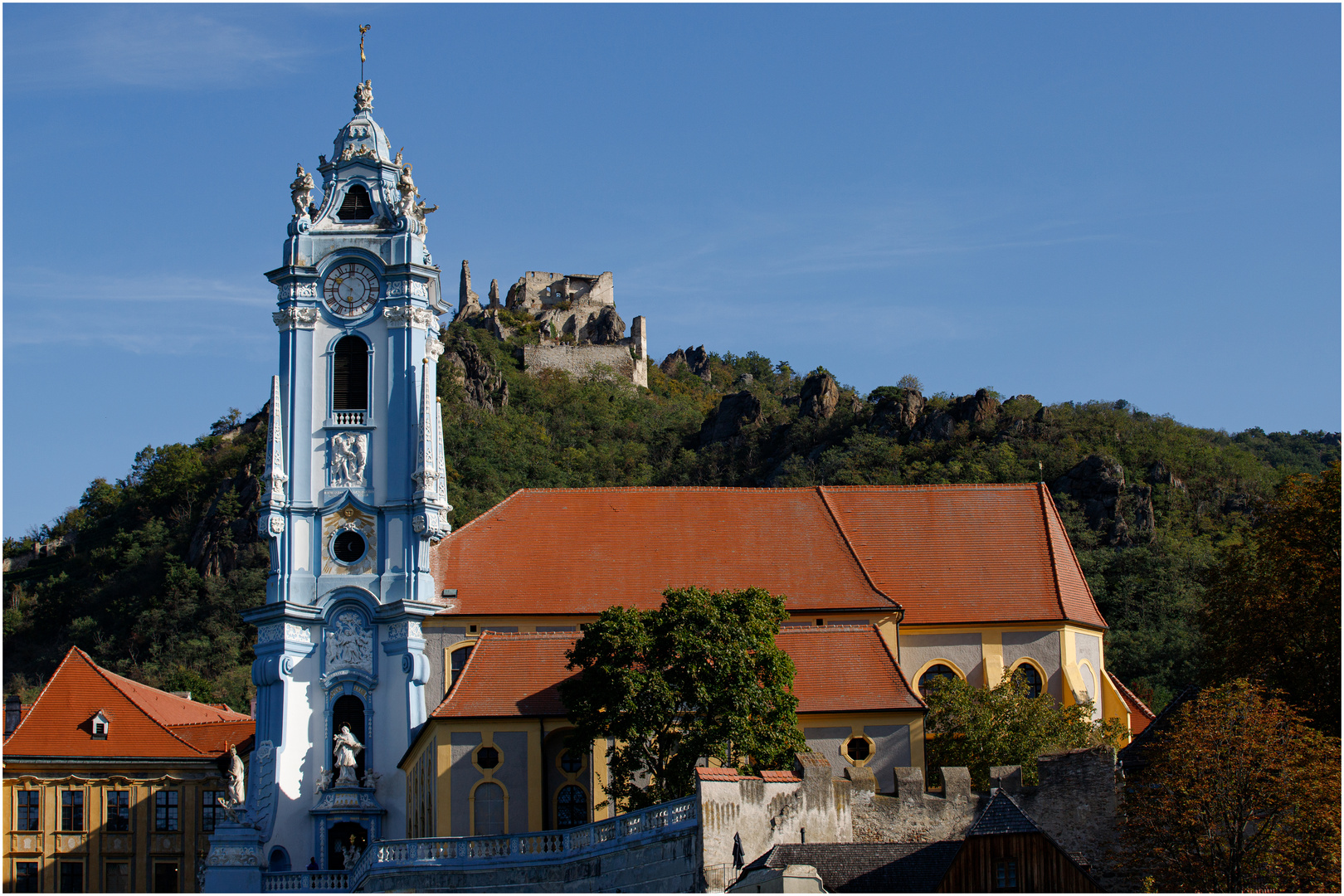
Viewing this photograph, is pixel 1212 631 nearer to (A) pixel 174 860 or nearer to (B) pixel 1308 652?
(B) pixel 1308 652

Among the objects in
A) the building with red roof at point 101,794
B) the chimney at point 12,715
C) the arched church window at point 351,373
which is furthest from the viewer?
the chimney at point 12,715

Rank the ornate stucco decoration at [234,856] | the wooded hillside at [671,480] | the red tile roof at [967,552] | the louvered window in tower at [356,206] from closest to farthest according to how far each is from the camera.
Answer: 1. the ornate stucco decoration at [234,856]
2. the red tile roof at [967,552]
3. the louvered window in tower at [356,206]
4. the wooded hillside at [671,480]

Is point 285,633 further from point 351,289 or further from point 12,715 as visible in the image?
point 12,715

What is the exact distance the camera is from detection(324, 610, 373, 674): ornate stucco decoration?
48.3 m

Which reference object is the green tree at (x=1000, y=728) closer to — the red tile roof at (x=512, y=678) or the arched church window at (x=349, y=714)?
the red tile roof at (x=512, y=678)

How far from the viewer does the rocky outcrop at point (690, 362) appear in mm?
157500

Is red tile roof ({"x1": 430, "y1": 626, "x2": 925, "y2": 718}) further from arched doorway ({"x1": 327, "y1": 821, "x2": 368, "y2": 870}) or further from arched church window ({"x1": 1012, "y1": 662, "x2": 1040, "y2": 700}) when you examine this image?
arched doorway ({"x1": 327, "y1": 821, "x2": 368, "y2": 870})

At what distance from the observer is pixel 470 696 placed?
44000mm

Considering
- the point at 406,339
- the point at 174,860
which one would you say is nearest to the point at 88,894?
the point at 174,860

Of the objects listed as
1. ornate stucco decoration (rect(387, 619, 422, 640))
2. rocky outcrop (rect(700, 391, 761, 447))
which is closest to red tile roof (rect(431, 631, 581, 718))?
ornate stucco decoration (rect(387, 619, 422, 640))

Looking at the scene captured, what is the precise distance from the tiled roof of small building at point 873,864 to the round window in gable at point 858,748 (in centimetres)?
957

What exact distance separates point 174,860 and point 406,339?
18519 mm

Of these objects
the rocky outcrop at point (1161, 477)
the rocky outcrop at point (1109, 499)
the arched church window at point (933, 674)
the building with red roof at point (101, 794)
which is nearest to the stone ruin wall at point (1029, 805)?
the arched church window at point (933, 674)

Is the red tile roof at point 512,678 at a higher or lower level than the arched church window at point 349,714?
higher
